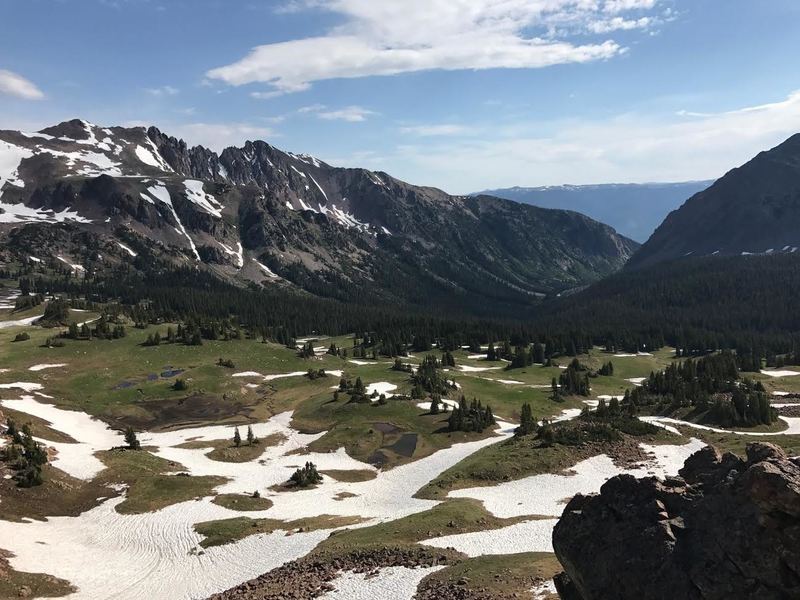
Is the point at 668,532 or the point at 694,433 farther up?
the point at 668,532

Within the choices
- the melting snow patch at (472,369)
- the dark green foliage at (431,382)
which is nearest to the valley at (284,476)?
the dark green foliage at (431,382)

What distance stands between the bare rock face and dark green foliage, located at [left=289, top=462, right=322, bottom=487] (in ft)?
171

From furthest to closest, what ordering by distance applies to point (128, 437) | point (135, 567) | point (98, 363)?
point (98, 363) < point (128, 437) < point (135, 567)

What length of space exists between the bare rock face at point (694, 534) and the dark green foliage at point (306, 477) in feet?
171

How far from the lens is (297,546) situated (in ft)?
157

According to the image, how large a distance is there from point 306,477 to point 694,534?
5889 cm

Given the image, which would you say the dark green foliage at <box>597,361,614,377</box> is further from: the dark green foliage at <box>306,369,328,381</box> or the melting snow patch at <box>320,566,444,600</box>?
the melting snow patch at <box>320,566,444,600</box>

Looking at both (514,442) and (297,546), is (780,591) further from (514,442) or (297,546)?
(514,442)

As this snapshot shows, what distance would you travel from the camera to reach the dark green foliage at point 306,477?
73562mm

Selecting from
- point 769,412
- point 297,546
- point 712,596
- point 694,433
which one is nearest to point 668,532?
point 712,596

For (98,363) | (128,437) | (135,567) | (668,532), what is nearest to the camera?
(668,532)

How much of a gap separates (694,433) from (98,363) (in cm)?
13091

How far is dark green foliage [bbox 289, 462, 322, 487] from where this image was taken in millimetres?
73562

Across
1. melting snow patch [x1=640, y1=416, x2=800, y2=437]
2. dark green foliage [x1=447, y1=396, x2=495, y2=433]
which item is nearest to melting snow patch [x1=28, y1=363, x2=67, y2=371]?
dark green foliage [x1=447, y1=396, x2=495, y2=433]
